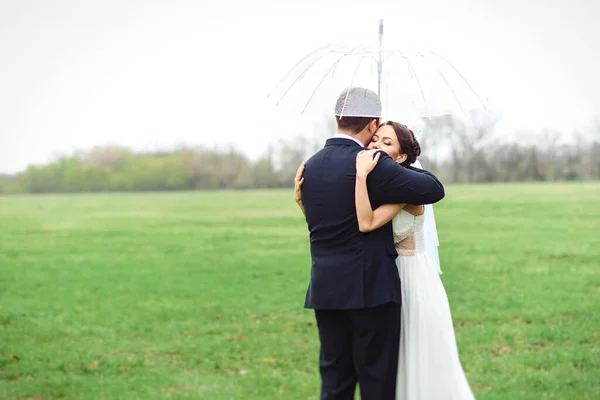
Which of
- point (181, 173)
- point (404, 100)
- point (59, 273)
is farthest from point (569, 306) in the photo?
point (181, 173)

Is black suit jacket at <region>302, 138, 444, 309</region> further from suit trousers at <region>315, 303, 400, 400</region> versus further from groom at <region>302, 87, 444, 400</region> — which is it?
suit trousers at <region>315, 303, 400, 400</region>

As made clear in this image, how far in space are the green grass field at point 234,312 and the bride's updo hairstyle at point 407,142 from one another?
3245 mm

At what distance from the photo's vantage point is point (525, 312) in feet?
37.6

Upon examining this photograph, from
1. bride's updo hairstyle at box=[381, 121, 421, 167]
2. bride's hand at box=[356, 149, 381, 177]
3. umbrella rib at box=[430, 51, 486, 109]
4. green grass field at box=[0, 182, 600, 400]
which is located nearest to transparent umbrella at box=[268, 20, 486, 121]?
umbrella rib at box=[430, 51, 486, 109]

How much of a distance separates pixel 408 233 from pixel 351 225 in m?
0.43

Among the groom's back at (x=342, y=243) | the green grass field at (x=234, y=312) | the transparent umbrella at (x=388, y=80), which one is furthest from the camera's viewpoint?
the green grass field at (x=234, y=312)

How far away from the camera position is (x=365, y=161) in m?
4.31

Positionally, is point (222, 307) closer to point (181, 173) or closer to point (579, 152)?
point (579, 152)

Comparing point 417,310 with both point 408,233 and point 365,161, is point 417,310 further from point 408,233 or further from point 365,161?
point 365,161

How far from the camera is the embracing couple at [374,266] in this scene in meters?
4.35

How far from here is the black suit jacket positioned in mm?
4316

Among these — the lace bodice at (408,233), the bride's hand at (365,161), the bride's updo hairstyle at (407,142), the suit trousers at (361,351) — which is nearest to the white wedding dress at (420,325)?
the lace bodice at (408,233)

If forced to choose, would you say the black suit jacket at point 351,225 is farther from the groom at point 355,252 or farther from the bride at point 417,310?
the bride at point 417,310

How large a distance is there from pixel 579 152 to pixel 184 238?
1486 inches
